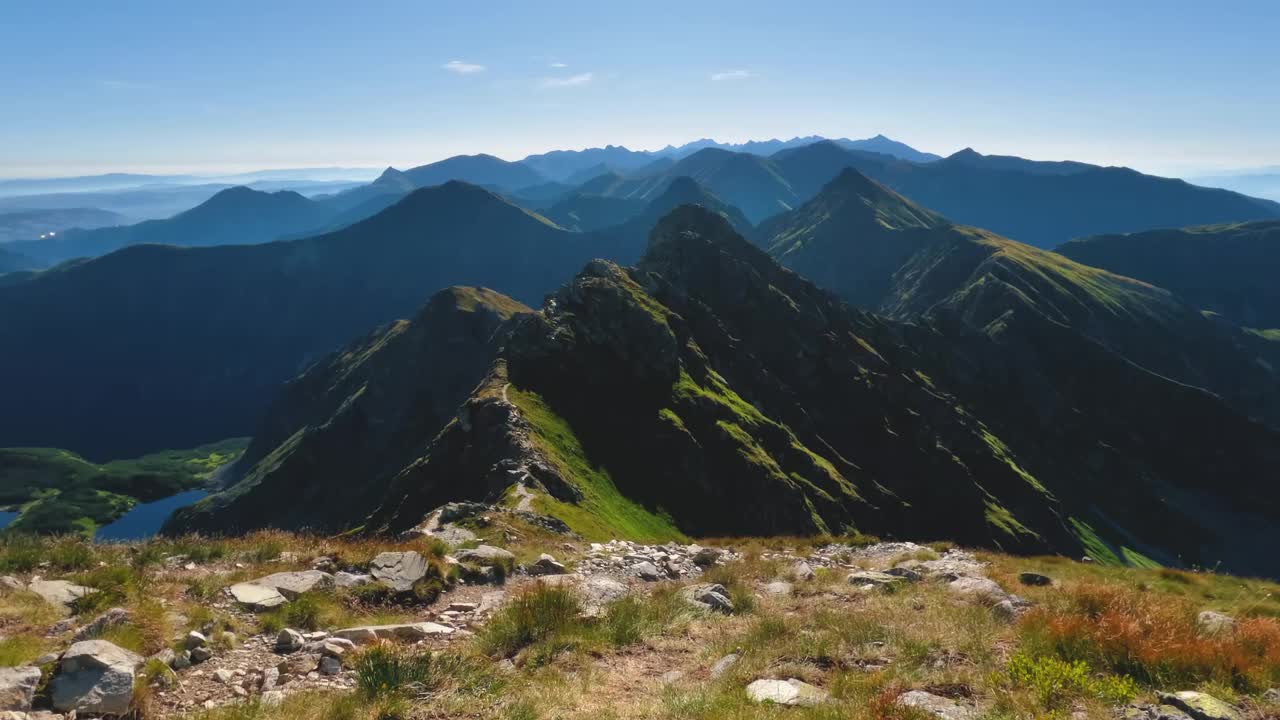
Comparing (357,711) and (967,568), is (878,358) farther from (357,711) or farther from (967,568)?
(357,711)

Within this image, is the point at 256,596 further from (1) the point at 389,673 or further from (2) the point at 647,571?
(2) the point at 647,571

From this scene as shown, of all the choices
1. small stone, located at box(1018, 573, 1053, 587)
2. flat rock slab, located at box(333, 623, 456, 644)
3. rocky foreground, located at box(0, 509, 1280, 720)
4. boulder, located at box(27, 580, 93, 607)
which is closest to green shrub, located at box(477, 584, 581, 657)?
rocky foreground, located at box(0, 509, 1280, 720)

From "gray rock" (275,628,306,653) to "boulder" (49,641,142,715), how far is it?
2.51 meters

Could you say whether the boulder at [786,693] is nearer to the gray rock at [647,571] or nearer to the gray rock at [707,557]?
the gray rock at [647,571]

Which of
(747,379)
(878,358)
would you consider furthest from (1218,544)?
(747,379)

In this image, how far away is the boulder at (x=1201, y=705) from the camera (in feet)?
27.8

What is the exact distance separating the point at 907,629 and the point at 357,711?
10447 millimetres

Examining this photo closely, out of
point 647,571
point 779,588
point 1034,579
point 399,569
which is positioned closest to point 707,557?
point 647,571

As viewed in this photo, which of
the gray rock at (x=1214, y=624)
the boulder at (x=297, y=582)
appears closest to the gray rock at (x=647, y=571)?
the boulder at (x=297, y=582)

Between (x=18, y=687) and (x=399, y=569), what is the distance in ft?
25.7

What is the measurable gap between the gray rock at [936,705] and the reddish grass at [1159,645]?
9.54 ft

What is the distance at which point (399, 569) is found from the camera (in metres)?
15.9

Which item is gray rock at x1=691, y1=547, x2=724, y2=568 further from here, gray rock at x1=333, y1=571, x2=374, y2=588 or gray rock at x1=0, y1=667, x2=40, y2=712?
gray rock at x1=0, y1=667, x2=40, y2=712

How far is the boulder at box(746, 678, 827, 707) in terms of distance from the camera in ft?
32.0
